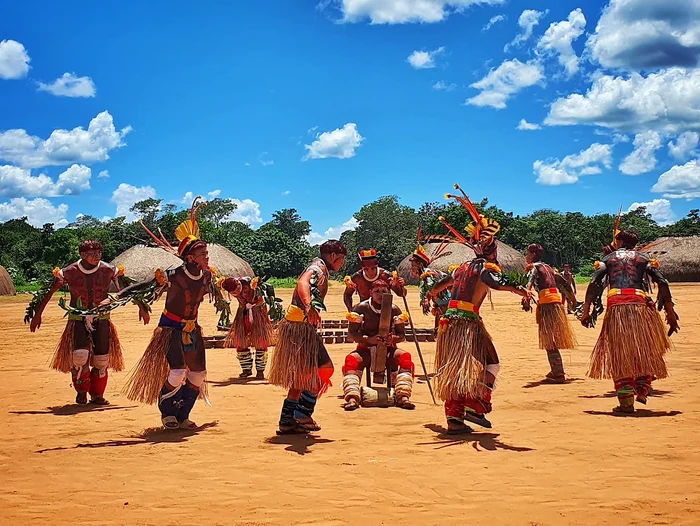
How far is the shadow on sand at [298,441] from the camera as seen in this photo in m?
5.22

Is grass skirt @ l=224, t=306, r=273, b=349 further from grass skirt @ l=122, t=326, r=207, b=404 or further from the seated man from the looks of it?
grass skirt @ l=122, t=326, r=207, b=404

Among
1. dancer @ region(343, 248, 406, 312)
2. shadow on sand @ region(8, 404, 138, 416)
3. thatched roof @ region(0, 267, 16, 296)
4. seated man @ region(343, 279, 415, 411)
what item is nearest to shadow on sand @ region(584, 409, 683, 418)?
seated man @ region(343, 279, 415, 411)

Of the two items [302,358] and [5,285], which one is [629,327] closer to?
[302,358]

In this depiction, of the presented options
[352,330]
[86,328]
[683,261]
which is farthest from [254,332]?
[683,261]

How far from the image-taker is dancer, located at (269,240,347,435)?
5.63 meters

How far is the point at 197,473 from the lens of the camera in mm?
4543

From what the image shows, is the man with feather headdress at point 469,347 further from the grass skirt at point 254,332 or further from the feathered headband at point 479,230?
the grass skirt at point 254,332

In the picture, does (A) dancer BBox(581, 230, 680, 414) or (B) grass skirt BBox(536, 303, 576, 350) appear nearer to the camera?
(A) dancer BBox(581, 230, 680, 414)

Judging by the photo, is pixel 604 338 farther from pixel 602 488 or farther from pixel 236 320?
pixel 236 320

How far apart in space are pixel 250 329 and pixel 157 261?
26.2 metres

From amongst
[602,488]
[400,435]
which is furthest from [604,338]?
[602,488]

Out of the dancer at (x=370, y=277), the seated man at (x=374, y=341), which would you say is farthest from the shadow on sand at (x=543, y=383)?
the dancer at (x=370, y=277)

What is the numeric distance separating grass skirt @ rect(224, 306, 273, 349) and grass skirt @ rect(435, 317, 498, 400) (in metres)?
3.74

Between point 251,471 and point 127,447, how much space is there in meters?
1.36
